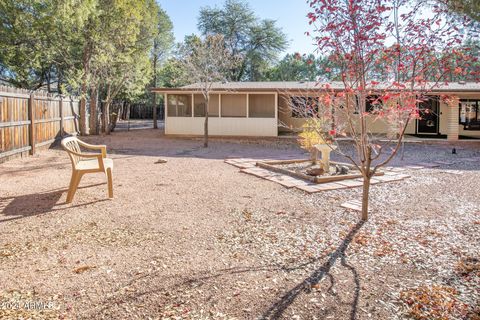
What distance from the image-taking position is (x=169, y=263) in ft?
10.2

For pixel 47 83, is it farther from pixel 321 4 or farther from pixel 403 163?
pixel 321 4

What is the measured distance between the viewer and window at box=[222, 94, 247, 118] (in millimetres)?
17516

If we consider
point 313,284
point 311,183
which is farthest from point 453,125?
point 313,284

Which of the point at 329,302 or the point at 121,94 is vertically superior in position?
the point at 121,94

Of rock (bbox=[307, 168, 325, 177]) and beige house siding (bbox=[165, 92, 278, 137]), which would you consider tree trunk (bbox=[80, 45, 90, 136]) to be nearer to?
beige house siding (bbox=[165, 92, 278, 137])

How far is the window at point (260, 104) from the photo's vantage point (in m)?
17.3

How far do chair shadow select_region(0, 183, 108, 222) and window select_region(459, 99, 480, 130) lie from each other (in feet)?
55.6

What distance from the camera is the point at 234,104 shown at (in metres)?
17.6

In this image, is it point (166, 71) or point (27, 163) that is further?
point (166, 71)

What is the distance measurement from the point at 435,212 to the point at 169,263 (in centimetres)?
357

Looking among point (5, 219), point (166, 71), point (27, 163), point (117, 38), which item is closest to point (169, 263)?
point (5, 219)

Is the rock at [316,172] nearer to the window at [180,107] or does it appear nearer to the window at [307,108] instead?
the window at [307,108]

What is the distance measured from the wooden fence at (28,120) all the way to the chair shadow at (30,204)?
3.73 m

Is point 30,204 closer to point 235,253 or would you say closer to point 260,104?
point 235,253
